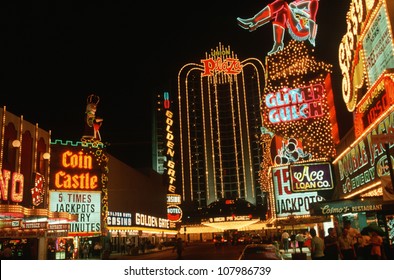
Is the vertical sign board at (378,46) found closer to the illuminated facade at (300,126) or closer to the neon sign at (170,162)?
the illuminated facade at (300,126)

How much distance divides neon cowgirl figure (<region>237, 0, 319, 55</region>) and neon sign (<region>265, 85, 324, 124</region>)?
3134mm

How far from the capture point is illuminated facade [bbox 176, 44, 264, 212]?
109 metres

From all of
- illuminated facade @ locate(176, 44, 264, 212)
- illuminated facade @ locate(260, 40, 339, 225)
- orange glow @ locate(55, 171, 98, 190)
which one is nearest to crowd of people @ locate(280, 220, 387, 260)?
illuminated facade @ locate(260, 40, 339, 225)

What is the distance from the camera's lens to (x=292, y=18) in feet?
89.4

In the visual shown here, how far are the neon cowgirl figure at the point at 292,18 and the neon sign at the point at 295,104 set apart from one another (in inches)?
123

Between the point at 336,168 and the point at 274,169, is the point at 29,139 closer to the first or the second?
the point at 274,169

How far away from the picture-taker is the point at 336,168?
80.8 feet

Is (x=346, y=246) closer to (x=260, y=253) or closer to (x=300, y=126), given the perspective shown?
(x=260, y=253)

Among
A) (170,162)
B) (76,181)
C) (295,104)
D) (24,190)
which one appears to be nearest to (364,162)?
(295,104)

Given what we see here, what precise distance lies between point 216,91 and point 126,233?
72.4m

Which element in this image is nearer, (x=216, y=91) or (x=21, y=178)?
(x=21, y=178)

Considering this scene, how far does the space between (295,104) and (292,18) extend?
5666 millimetres
